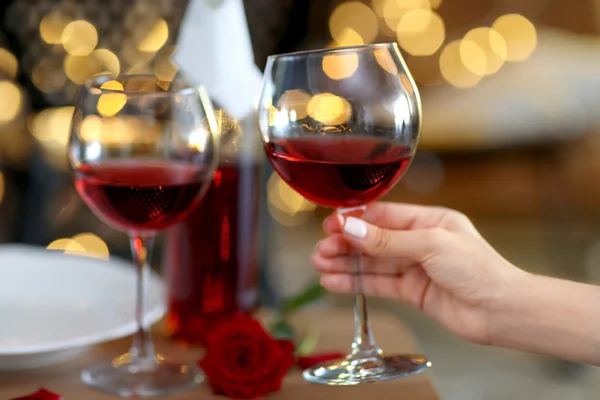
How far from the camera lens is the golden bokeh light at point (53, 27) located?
6.46ft

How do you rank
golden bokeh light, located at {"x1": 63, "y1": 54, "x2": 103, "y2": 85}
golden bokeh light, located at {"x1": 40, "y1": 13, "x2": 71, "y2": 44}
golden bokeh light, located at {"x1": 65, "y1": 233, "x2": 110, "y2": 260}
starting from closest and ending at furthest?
golden bokeh light, located at {"x1": 40, "y1": 13, "x2": 71, "y2": 44}
golden bokeh light, located at {"x1": 63, "y1": 54, "x2": 103, "y2": 85}
golden bokeh light, located at {"x1": 65, "y1": 233, "x2": 110, "y2": 260}

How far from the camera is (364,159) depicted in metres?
0.79

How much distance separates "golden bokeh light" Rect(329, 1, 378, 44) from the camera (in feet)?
11.3

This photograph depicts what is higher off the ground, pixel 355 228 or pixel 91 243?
pixel 355 228

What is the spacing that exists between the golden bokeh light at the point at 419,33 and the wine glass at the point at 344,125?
2691 millimetres

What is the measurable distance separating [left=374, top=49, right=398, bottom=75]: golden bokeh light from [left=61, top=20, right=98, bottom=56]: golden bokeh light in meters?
1.36

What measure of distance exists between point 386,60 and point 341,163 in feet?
0.36

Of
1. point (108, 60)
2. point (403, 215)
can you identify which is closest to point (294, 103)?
point (403, 215)

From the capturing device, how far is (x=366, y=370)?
2.66 ft

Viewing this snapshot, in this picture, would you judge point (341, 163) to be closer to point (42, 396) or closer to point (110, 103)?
point (110, 103)

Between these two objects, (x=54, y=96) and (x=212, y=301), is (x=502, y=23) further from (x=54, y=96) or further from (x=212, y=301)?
(x=212, y=301)

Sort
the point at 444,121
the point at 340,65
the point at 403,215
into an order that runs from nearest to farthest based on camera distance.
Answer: the point at 340,65
the point at 403,215
the point at 444,121

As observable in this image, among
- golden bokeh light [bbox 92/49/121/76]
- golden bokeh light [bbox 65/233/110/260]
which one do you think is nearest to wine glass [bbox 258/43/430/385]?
golden bokeh light [bbox 92/49/121/76]

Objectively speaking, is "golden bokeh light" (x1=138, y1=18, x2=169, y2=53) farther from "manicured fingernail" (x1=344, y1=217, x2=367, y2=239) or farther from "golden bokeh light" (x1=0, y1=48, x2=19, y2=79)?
"manicured fingernail" (x1=344, y1=217, x2=367, y2=239)
